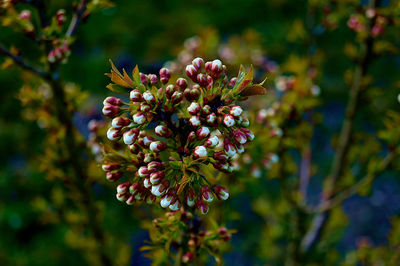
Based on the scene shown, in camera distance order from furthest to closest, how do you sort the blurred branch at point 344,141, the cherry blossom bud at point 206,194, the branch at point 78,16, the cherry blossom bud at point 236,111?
1. the blurred branch at point 344,141
2. the branch at point 78,16
3. the cherry blossom bud at point 206,194
4. the cherry blossom bud at point 236,111

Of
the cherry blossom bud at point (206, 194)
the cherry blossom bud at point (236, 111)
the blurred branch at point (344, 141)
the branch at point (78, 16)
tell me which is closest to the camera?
the cherry blossom bud at point (236, 111)

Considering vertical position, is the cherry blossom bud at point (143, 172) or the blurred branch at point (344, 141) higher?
the cherry blossom bud at point (143, 172)

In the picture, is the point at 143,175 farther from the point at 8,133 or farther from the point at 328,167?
the point at 8,133

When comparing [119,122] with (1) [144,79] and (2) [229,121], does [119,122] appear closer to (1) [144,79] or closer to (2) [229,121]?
(1) [144,79]

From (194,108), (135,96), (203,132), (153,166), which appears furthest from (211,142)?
(135,96)

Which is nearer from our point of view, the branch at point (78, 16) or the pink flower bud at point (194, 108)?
the pink flower bud at point (194, 108)

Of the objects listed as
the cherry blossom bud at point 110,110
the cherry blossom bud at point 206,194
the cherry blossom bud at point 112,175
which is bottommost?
the cherry blossom bud at point 112,175

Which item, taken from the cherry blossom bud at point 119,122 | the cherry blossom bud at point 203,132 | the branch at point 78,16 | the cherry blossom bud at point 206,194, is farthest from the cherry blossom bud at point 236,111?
the branch at point 78,16

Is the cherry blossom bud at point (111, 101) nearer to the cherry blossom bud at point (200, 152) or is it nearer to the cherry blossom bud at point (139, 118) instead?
the cherry blossom bud at point (139, 118)
